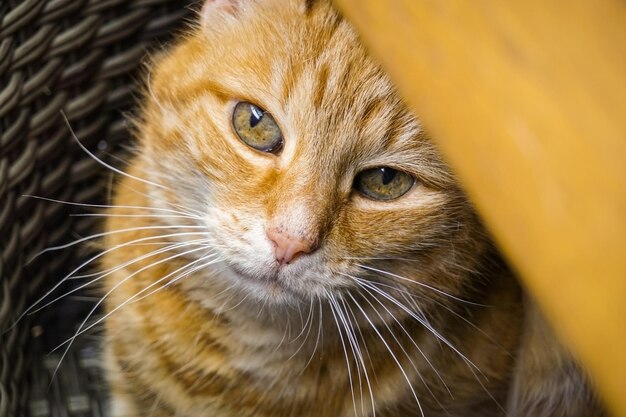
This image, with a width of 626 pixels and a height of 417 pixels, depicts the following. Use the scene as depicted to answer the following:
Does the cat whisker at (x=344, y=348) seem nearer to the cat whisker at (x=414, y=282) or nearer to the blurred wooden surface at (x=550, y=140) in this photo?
the cat whisker at (x=414, y=282)

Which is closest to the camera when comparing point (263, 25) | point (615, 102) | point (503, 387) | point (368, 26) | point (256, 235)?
point (615, 102)

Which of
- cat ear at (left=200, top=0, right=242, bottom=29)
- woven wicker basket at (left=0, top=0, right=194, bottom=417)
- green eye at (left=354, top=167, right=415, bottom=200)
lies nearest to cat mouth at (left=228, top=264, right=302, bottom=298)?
green eye at (left=354, top=167, right=415, bottom=200)

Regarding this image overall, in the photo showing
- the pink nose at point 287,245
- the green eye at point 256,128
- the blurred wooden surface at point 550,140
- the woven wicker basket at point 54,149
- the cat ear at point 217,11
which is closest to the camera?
the blurred wooden surface at point 550,140

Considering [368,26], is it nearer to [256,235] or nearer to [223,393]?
[256,235]

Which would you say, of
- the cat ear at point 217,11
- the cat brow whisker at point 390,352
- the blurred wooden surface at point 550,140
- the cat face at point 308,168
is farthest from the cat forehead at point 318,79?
the blurred wooden surface at point 550,140

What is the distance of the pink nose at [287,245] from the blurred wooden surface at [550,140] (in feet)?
1.25

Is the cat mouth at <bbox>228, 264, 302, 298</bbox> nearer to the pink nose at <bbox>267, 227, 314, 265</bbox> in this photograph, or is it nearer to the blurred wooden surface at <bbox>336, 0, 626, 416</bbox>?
the pink nose at <bbox>267, 227, 314, 265</bbox>

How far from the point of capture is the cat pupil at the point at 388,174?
3.29 ft

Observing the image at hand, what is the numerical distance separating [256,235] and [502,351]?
0.54m

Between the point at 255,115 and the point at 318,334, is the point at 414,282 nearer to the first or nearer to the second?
the point at 318,334

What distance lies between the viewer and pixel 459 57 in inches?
20.4

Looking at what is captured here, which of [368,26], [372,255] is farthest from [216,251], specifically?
[368,26]

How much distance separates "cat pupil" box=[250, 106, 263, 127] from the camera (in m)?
1.02

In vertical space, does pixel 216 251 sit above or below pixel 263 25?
below
